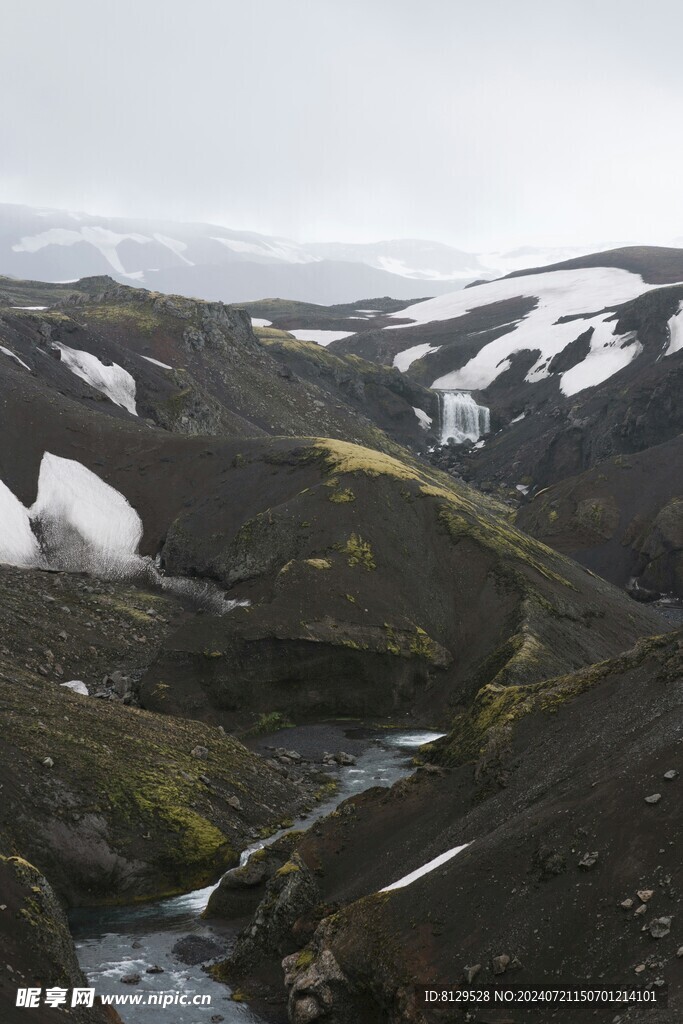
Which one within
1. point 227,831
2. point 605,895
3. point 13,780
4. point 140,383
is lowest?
point 227,831

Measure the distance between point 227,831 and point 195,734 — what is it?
7.10m

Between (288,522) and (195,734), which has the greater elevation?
(288,522)

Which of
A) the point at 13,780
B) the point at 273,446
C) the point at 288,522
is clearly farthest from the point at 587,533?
the point at 13,780

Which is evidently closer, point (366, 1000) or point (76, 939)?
point (366, 1000)

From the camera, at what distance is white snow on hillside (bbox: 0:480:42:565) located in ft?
205

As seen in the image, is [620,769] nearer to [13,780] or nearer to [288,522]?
[13,780]

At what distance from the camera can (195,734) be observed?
127ft

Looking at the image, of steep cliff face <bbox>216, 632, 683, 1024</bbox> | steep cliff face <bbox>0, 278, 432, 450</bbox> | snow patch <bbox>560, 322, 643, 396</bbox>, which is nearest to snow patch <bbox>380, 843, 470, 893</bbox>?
steep cliff face <bbox>216, 632, 683, 1024</bbox>

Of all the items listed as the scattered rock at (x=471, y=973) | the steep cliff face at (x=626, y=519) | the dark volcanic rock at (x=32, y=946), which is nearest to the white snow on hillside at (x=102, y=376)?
the steep cliff face at (x=626, y=519)

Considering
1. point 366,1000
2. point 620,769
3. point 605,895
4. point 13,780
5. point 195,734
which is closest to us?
point 605,895

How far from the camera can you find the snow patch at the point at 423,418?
15488 cm

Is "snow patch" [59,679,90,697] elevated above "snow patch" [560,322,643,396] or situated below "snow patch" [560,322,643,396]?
below

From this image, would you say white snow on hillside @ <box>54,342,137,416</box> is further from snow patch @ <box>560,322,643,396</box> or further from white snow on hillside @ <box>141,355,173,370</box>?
snow patch @ <box>560,322,643,396</box>

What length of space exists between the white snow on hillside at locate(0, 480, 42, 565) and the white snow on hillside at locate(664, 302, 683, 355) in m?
102
